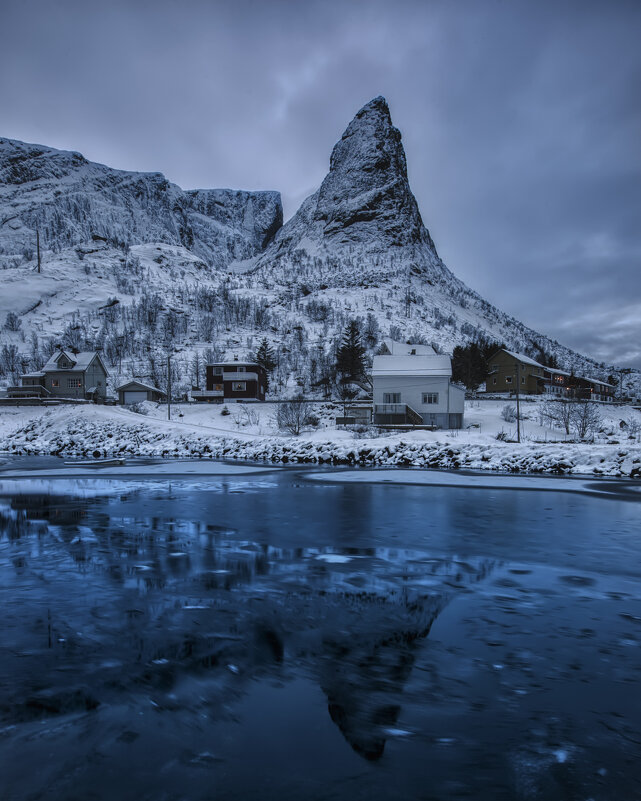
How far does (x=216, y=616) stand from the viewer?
20.5 ft

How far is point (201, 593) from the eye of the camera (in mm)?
7086

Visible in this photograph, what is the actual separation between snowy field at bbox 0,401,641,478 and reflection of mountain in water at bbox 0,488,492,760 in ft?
67.2

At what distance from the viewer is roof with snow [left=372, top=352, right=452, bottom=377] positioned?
49031 mm

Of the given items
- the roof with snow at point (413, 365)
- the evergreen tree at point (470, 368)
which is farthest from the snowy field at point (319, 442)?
the evergreen tree at point (470, 368)

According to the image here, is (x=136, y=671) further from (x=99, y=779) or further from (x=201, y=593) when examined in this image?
(x=201, y=593)

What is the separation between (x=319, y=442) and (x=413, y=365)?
69.6 ft

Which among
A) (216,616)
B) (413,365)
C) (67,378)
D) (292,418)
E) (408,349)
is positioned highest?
(408,349)

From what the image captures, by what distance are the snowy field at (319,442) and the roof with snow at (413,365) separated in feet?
20.4

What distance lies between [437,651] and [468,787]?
2.12 m

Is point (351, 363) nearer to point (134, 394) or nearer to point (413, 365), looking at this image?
point (413, 365)

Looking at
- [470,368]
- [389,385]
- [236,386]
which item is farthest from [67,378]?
[470,368]

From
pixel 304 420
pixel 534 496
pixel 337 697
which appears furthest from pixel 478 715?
pixel 304 420

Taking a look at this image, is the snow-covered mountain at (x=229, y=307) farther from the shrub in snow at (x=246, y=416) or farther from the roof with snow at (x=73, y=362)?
the shrub in snow at (x=246, y=416)

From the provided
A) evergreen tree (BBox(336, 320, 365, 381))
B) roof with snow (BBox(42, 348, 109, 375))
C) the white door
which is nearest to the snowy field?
the white door
